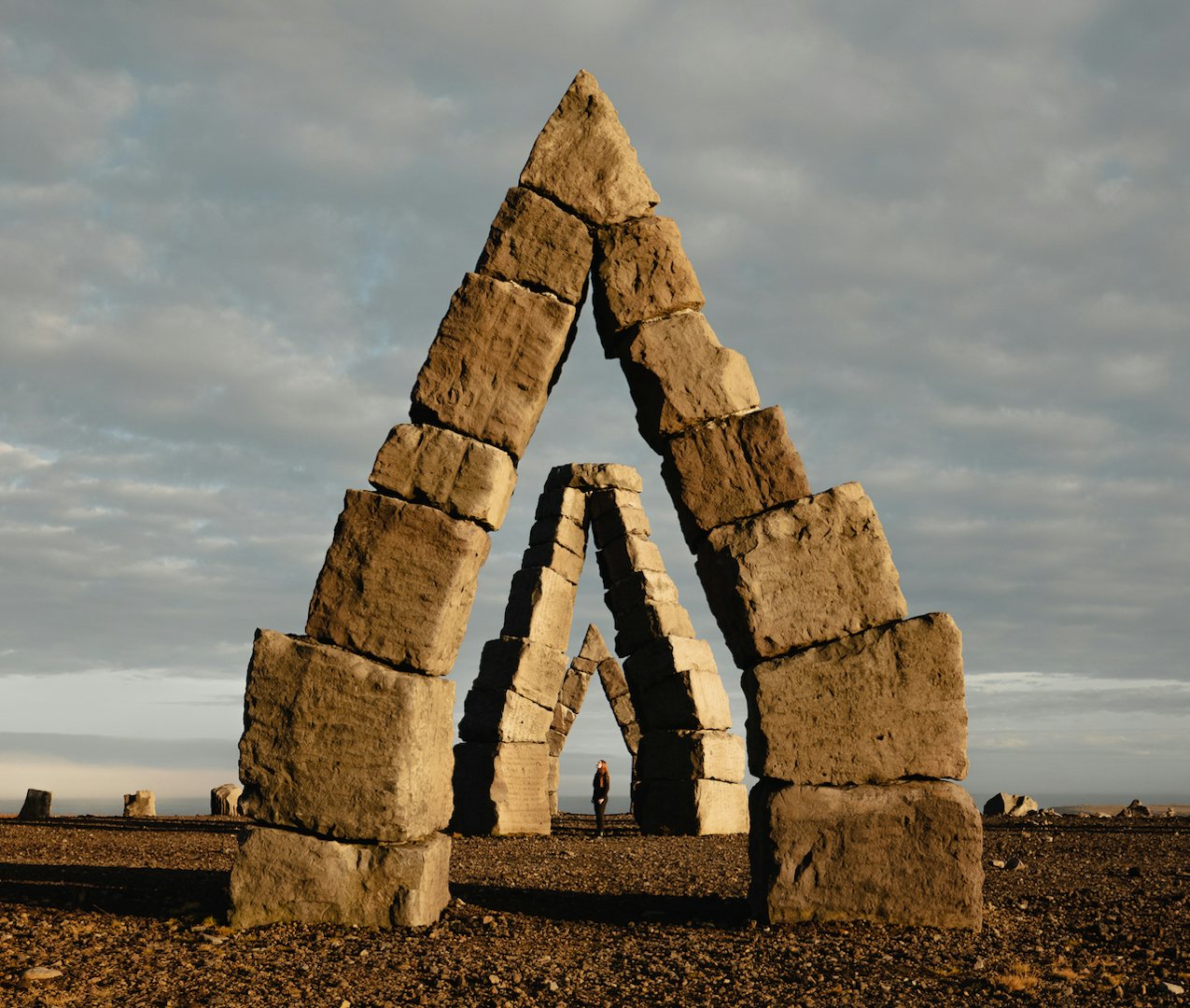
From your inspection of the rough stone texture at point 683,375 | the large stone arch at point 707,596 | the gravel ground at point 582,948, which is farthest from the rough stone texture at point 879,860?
the rough stone texture at point 683,375

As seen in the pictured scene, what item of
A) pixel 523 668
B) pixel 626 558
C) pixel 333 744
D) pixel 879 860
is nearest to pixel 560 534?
pixel 626 558

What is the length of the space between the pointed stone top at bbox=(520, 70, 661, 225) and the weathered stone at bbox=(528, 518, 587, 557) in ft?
27.9

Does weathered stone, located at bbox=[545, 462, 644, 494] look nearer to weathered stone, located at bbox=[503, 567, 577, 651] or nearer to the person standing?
weathered stone, located at bbox=[503, 567, 577, 651]

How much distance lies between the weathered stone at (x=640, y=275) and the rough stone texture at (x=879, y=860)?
133 inches

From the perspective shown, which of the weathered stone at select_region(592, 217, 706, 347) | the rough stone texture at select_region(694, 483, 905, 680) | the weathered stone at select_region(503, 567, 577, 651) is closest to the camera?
the rough stone texture at select_region(694, 483, 905, 680)

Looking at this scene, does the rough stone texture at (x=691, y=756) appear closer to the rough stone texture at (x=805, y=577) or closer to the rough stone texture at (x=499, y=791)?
the rough stone texture at (x=499, y=791)

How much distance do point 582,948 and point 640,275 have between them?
433 cm

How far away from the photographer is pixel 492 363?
25.1ft

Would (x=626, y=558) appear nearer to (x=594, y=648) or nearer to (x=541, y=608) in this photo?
(x=541, y=608)

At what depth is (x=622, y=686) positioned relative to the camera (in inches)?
837

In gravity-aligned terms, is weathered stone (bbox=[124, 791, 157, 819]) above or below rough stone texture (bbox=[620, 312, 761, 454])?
below

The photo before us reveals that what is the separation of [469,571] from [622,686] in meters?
14.3

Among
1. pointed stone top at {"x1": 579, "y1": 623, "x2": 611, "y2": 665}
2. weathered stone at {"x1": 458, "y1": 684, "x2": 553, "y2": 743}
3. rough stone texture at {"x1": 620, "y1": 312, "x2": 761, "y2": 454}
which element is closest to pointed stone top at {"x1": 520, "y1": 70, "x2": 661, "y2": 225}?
rough stone texture at {"x1": 620, "y1": 312, "x2": 761, "y2": 454}

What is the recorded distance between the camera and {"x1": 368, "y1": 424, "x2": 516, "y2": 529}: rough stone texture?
24.2ft
